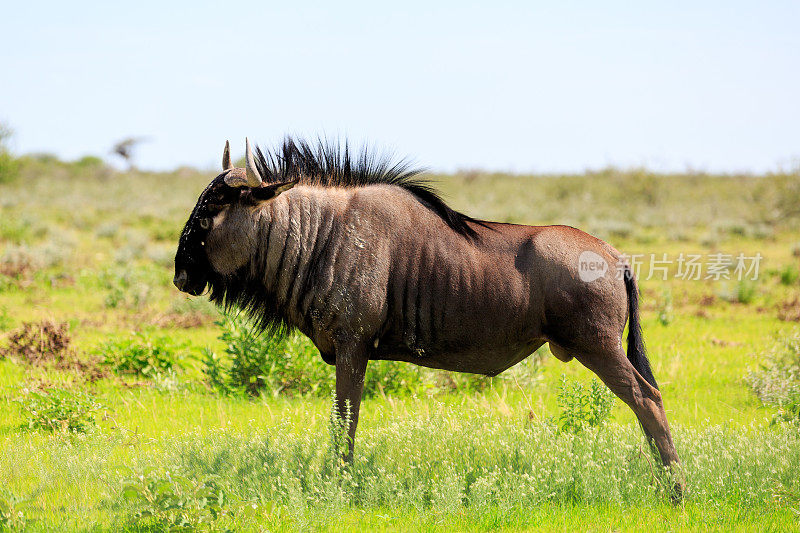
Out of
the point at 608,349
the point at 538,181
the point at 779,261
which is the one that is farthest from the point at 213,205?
the point at 538,181

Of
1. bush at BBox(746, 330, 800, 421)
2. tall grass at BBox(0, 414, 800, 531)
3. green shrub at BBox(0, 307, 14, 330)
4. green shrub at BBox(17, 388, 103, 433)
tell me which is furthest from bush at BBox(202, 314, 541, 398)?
green shrub at BBox(0, 307, 14, 330)

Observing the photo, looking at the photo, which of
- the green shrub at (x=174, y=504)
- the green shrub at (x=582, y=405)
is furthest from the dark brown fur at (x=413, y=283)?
the green shrub at (x=174, y=504)

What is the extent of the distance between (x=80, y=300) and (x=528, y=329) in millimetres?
11975

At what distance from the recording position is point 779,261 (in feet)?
72.6

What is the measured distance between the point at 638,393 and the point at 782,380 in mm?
3579

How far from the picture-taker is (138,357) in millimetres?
9273

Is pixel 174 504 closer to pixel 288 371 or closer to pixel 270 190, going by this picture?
pixel 270 190

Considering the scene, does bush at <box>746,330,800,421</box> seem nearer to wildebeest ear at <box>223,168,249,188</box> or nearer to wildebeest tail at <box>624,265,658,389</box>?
wildebeest tail at <box>624,265,658,389</box>

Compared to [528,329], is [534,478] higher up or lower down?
lower down

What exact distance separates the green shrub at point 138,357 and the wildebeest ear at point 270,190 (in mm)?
4418

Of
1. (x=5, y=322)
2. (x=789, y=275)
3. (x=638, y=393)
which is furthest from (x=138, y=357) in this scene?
(x=789, y=275)

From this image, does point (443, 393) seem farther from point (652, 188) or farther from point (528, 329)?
point (652, 188)

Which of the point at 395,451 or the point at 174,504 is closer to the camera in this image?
the point at 174,504

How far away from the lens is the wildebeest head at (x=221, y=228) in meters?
5.49
